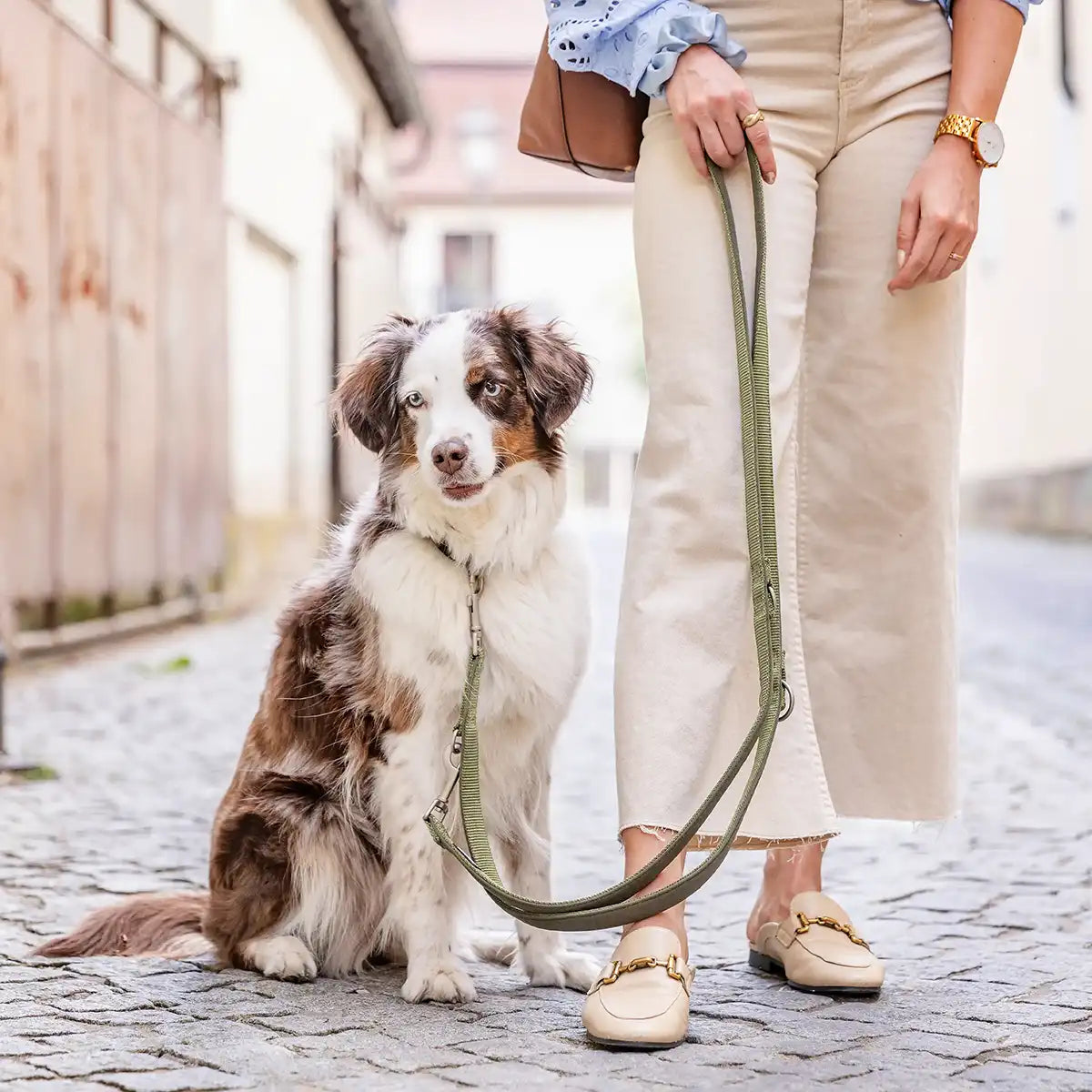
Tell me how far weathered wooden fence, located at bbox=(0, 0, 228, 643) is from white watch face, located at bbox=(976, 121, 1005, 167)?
5.86 meters

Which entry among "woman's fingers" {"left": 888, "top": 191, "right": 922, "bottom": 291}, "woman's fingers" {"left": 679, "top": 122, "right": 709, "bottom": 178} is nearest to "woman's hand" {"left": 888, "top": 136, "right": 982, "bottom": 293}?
"woman's fingers" {"left": 888, "top": 191, "right": 922, "bottom": 291}

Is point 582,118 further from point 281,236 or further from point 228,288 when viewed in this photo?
point 281,236

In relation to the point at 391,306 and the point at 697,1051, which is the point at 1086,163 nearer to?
the point at 391,306

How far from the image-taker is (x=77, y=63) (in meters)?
8.71

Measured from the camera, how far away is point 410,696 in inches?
125

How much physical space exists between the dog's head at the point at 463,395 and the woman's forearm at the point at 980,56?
1006 millimetres

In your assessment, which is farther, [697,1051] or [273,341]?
[273,341]

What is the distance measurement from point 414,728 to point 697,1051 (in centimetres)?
85

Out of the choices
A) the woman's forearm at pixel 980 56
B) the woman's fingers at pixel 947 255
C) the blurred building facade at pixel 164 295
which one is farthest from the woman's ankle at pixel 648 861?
the blurred building facade at pixel 164 295

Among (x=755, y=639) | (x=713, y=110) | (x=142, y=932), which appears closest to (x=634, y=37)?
(x=713, y=110)

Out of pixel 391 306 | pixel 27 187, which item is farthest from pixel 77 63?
pixel 391 306

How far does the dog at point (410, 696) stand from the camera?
10.5 ft

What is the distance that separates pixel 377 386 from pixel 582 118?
0.75 m

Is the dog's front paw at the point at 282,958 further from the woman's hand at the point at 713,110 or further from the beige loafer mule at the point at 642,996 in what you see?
the woman's hand at the point at 713,110
